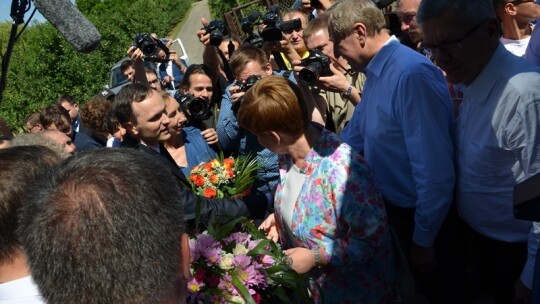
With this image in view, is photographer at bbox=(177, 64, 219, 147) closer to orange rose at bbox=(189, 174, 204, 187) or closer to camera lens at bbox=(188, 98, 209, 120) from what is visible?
camera lens at bbox=(188, 98, 209, 120)

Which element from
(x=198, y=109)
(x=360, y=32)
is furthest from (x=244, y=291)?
(x=198, y=109)

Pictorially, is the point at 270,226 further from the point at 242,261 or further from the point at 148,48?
the point at 148,48

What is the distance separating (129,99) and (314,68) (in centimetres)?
123

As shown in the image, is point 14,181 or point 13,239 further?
point 14,181

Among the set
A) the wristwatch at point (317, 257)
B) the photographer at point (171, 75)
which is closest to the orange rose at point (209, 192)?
the wristwatch at point (317, 257)

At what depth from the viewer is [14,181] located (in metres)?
1.74

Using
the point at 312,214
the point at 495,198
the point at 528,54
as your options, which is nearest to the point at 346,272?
the point at 312,214

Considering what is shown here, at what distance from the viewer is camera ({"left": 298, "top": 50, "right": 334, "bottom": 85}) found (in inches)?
135

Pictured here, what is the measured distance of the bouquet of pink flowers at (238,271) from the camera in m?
1.97

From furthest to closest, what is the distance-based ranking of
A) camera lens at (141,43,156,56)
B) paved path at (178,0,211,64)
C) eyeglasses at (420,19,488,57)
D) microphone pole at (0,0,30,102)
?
paved path at (178,0,211,64)
camera lens at (141,43,156,56)
microphone pole at (0,0,30,102)
eyeglasses at (420,19,488,57)

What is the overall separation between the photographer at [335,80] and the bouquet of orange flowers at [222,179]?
832 mm

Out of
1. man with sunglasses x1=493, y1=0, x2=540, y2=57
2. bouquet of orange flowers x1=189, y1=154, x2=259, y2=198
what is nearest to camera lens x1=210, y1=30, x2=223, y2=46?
bouquet of orange flowers x1=189, y1=154, x2=259, y2=198

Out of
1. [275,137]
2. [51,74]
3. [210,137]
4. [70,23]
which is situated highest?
[70,23]

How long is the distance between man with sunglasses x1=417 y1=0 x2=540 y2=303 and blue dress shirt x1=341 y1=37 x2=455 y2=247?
10cm
